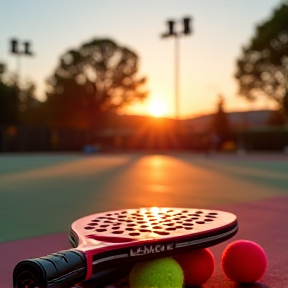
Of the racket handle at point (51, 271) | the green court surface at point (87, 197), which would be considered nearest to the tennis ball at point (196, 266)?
the racket handle at point (51, 271)

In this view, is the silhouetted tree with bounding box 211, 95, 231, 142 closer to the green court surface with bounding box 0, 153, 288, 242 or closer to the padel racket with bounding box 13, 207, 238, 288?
the green court surface with bounding box 0, 153, 288, 242

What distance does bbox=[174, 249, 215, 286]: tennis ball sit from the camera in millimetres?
3021

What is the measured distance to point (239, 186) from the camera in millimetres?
10164

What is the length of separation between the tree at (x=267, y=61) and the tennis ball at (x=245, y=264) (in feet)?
126

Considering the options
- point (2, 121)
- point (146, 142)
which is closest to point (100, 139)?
point (146, 142)

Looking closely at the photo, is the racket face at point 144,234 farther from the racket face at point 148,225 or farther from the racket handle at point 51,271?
the racket handle at point 51,271

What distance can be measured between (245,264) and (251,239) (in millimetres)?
1555

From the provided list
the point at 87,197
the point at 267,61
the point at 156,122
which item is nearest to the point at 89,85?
the point at 156,122

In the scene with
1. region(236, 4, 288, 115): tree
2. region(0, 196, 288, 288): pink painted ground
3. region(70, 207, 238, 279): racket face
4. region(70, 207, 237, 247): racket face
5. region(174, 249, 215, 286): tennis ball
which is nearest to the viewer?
region(70, 207, 238, 279): racket face

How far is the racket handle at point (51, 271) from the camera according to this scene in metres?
2.26

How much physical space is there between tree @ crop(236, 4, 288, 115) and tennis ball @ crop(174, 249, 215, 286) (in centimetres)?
3861

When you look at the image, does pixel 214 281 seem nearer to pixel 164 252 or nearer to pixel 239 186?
pixel 164 252

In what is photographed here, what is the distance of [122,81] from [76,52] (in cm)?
561

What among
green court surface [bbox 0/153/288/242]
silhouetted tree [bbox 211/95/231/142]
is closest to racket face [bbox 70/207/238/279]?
green court surface [bbox 0/153/288/242]
